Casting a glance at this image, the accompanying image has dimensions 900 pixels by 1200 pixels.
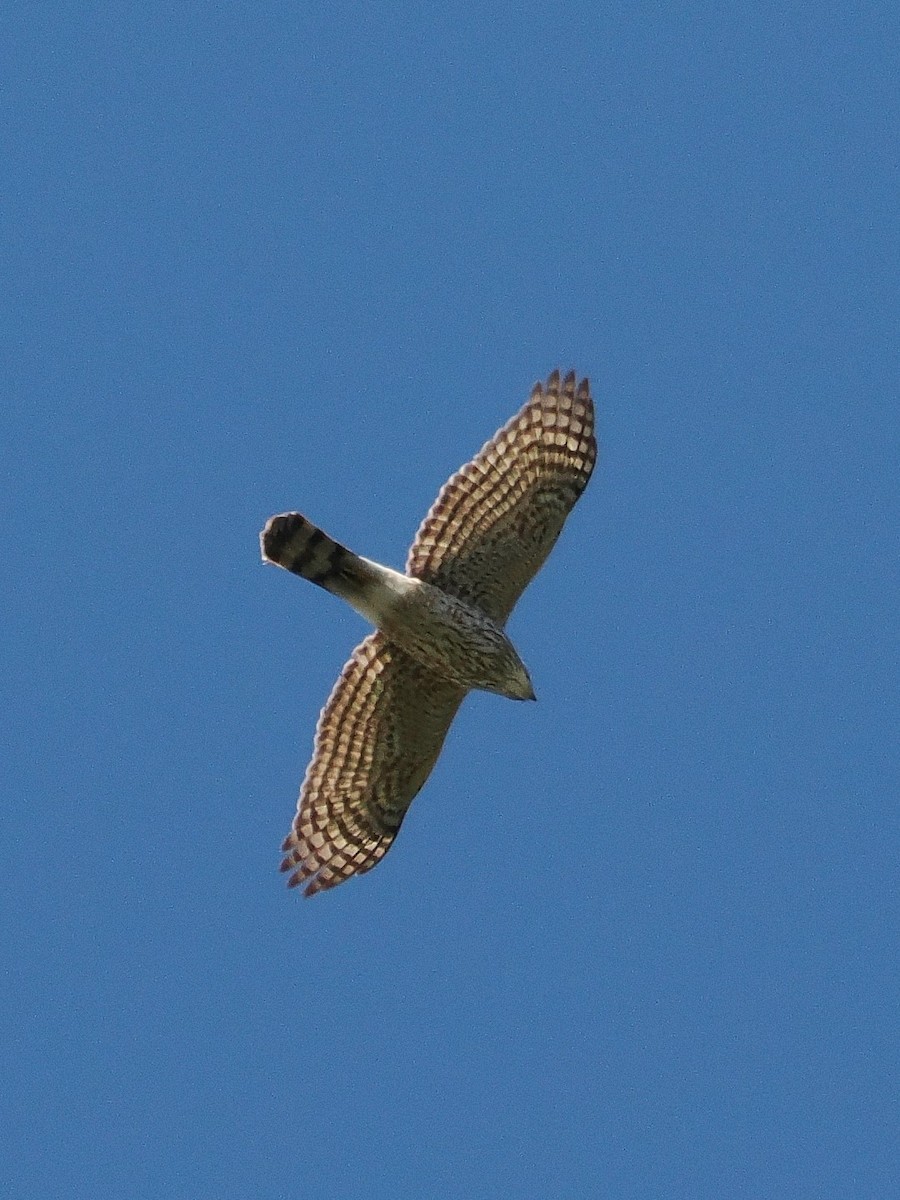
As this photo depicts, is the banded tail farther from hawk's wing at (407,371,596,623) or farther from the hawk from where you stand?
hawk's wing at (407,371,596,623)

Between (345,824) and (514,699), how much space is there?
→ 1.56 metres

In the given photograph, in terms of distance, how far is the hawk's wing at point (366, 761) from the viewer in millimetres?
18812

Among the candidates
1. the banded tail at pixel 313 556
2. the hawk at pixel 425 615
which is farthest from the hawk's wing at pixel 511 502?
the banded tail at pixel 313 556

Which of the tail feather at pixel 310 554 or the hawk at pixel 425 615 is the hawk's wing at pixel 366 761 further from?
the tail feather at pixel 310 554

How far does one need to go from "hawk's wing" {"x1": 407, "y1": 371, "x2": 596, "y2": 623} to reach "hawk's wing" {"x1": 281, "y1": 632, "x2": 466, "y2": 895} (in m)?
0.70

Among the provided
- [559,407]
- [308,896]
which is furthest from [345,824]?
[559,407]

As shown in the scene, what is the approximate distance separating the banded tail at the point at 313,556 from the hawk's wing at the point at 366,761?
22.2 inches

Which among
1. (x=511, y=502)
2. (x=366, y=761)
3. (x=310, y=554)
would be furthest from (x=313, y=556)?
(x=366, y=761)

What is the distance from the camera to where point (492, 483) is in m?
18.5

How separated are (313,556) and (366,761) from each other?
5.46 feet

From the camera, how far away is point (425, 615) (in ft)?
60.0

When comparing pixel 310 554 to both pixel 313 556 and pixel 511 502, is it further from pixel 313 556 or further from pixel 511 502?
pixel 511 502

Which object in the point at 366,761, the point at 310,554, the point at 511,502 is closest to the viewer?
the point at 310,554

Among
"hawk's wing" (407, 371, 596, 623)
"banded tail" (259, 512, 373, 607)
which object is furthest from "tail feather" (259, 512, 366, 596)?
"hawk's wing" (407, 371, 596, 623)
